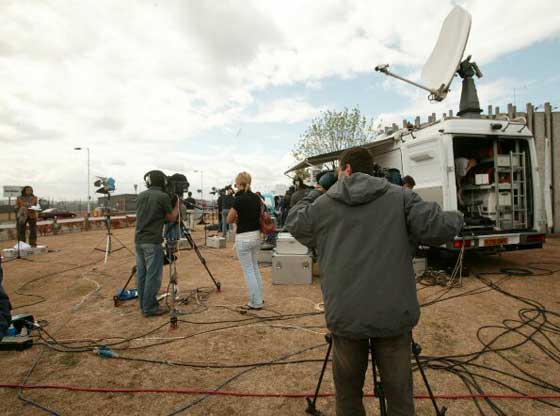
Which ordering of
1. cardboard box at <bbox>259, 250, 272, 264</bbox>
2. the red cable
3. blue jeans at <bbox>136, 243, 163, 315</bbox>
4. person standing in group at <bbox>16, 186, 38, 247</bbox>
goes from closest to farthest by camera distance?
the red cable < blue jeans at <bbox>136, 243, 163, 315</bbox> < cardboard box at <bbox>259, 250, 272, 264</bbox> < person standing in group at <bbox>16, 186, 38, 247</bbox>

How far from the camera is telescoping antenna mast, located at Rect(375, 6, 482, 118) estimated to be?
5.78 meters

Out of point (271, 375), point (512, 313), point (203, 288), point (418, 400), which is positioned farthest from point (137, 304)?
point (512, 313)

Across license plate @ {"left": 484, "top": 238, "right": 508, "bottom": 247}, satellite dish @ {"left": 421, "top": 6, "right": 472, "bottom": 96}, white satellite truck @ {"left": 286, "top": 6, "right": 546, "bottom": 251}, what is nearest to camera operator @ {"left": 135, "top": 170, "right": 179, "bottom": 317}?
white satellite truck @ {"left": 286, "top": 6, "right": 546, "bottom": 251}

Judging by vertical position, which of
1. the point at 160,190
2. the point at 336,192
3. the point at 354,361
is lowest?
the point at 354,361

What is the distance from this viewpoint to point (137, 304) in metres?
4.93

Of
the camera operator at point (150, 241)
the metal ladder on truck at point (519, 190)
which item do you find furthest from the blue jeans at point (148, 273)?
the metal ladder on truck at point (519, 190)

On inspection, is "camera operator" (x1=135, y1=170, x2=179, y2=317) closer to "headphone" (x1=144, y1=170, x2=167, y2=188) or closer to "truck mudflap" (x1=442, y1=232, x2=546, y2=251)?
"headphone" (x1=144, y1=170, x2=167, y2=188)

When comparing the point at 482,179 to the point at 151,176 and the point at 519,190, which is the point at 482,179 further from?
the point at 151,176

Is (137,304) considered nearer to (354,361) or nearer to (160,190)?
(160,190)

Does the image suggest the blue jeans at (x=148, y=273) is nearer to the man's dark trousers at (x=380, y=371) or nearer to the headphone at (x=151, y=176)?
the headphone at (x=151, y=176)

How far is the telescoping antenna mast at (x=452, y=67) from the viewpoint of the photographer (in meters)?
5.78

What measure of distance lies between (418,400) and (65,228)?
1802 cm

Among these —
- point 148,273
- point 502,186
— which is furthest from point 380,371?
point 502,186

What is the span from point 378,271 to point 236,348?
2316mm
